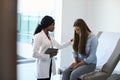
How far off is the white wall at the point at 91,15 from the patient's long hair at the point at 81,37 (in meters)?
1.16

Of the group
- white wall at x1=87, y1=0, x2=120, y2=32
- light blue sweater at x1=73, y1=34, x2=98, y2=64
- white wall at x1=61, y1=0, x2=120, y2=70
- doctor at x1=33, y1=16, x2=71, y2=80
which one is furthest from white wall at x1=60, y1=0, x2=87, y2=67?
doctor at x1=33, y1=16, x2=71, y2=80

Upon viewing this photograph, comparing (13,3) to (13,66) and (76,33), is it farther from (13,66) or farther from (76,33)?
(76,33)

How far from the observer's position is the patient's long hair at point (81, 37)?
3.36 m

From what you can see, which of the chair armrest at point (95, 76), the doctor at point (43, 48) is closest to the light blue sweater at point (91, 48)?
the chair armrest at point (95, 76)

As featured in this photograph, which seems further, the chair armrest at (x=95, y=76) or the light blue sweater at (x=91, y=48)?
the light blue sweater at (x=91, y=48)

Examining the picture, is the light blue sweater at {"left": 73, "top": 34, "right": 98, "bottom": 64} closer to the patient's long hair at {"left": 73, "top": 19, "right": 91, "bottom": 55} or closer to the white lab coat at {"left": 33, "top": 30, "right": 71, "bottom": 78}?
the patient's long hair at {"left": 73, "top": 19, "right": 91, "bottom": 55}

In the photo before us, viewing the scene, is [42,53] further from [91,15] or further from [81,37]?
A: [91,15]

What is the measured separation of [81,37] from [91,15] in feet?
5.11

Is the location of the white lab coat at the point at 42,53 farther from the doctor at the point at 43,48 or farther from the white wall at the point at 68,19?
the white wall at the point at 68,19

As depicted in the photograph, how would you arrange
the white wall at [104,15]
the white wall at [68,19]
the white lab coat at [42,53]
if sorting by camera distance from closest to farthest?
the white lab coat at [42,53]
the white wall at [104,15]
the white wall at [68,19]

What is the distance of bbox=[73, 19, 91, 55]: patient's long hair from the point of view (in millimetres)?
3355

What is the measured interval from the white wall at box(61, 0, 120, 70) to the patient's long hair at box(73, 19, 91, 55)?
116cm

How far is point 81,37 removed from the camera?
339 cm

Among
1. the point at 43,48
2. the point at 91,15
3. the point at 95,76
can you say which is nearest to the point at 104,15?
the point at 91,15
